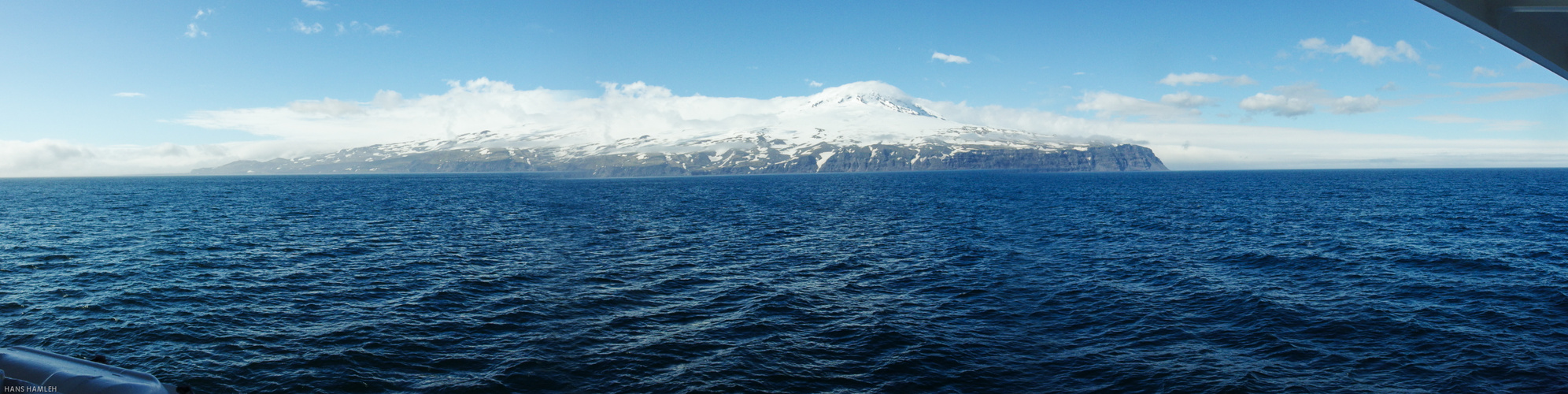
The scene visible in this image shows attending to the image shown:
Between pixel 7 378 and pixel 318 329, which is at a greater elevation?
pixel 7 378

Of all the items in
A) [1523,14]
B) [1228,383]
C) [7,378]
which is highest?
[1523,14]

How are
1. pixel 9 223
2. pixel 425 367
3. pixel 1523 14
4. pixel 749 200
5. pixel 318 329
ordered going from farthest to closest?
pixel 749 200, pixel 9 223, pixel 318 329, pixel 425 367, pixel 1523 14

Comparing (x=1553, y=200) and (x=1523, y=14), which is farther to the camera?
(x=1553, y=200)

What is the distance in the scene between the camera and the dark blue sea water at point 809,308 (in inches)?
863

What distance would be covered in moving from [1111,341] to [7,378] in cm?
2970

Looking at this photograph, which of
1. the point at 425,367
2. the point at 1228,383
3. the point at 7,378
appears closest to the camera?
the point at 7,378

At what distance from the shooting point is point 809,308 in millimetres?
31406

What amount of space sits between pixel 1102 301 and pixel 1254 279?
11.2 metres

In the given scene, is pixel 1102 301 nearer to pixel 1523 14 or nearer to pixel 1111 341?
pixel 1111 341

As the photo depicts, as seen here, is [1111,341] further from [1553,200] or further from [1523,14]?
[1553,200]

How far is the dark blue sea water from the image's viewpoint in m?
21.9

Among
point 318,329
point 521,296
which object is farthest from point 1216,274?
point 318,329

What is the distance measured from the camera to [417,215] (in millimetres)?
83875

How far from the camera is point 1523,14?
11242 millimetres
